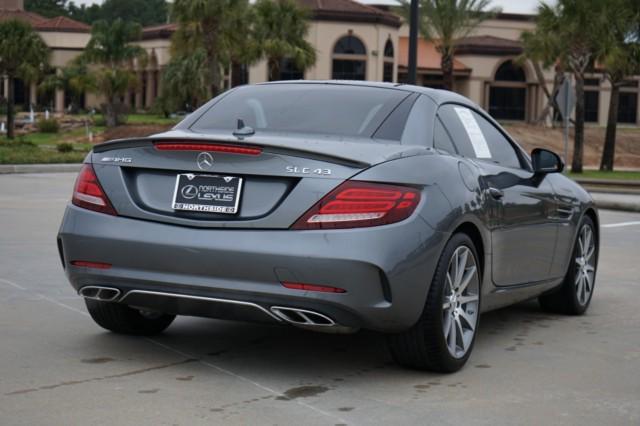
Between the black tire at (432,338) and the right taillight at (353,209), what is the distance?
1.64 feet

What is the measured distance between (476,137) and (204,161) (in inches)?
81.1

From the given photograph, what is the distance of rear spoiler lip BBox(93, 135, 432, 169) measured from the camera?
5.84m

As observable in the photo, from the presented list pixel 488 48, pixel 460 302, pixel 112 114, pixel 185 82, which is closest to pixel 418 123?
pixel 460 302

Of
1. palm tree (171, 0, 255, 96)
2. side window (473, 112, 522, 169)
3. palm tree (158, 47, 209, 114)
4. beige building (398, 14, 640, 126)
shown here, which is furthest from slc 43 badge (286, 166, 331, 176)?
beige building (398, 14, 640, 126)

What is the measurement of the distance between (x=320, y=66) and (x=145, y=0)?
86.9m

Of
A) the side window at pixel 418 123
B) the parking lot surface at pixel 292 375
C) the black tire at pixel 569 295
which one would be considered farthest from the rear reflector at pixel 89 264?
the black tire at pixel 569 295

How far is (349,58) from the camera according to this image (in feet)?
257

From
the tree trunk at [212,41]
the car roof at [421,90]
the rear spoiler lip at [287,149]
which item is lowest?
the rear spoiler lip at [287,149]

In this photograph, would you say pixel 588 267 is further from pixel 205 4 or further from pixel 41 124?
pixel 41 124

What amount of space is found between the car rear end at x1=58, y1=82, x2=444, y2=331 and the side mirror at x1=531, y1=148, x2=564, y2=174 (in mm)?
1862

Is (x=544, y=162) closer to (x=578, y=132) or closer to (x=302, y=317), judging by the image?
(x=302, y=317)

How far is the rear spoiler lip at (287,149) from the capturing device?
5836 millimetres

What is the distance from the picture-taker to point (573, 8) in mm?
Result: 43062

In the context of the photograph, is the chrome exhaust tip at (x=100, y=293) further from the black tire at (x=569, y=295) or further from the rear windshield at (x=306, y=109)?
the black tire at (x=569, y=295)
